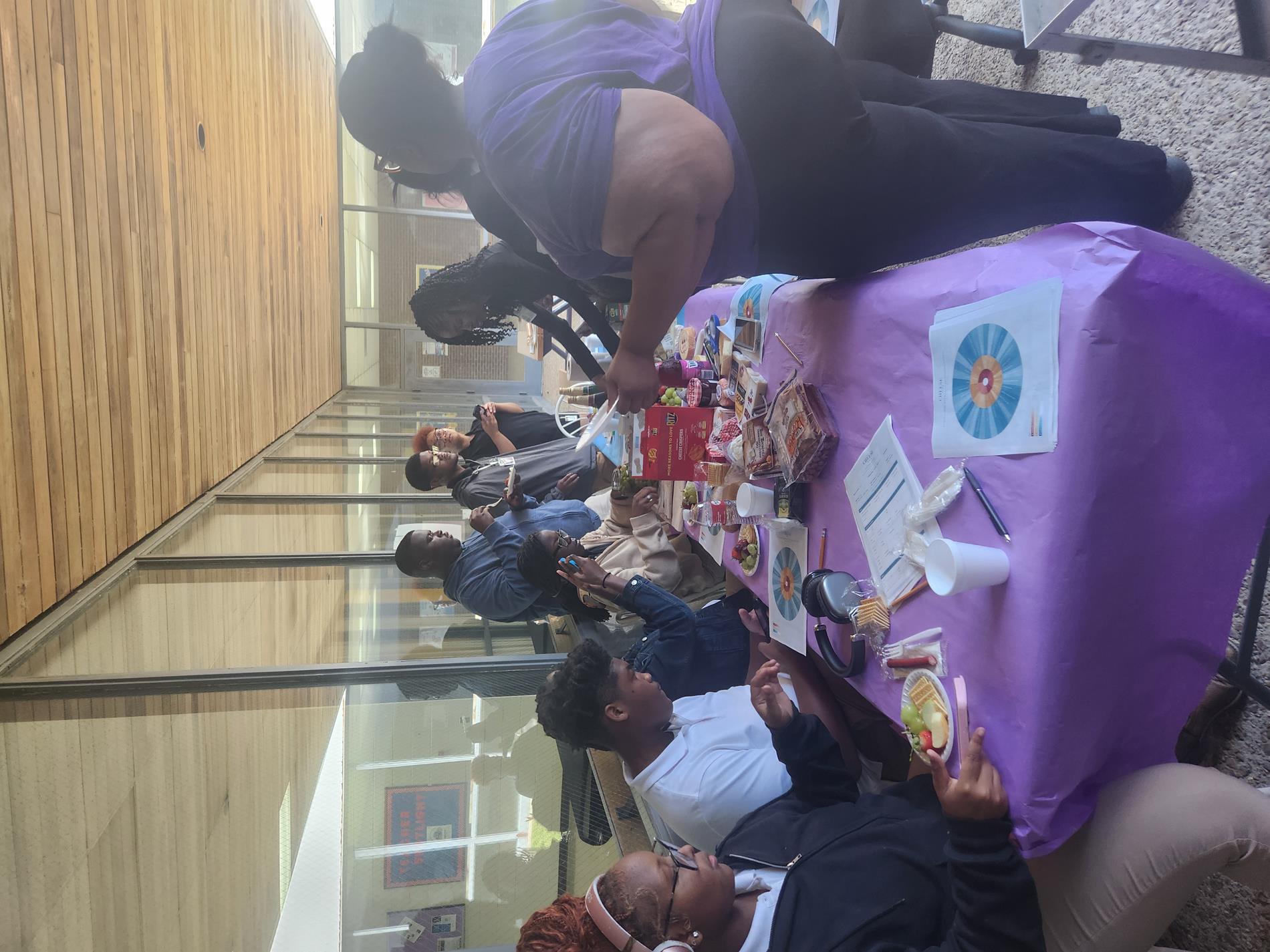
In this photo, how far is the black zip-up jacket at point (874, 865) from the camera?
93 cm

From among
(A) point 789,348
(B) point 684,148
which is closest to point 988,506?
(B) point 684,148

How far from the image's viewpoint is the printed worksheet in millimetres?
1128

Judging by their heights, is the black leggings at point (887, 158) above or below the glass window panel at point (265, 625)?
above

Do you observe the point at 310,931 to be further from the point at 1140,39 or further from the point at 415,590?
the point at 1140,39

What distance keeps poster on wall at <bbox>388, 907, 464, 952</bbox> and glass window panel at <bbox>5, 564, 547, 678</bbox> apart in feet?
2.24

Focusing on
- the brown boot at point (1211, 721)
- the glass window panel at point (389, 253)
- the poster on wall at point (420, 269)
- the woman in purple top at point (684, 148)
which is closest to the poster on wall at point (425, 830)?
the woman in purple top at point (684, 148)

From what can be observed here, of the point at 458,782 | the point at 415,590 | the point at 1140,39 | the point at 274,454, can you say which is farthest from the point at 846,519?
the point at 274,454

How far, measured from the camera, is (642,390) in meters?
1.22

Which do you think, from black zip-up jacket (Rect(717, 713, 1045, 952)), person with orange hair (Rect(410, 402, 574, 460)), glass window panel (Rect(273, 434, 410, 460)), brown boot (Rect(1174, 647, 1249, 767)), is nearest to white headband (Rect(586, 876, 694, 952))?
black zip-up jacket (Rect(717, 713, 1045, 952))

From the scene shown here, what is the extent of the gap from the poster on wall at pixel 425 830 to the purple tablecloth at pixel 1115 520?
101cm

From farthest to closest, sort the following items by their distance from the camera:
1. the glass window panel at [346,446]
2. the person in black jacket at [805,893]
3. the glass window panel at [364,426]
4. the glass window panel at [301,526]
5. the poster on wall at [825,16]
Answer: the glass window panel at [364,426] → the glass window panel at [346,446] → the glass window panel at [301,526] → the poster on wall at [825,16] → the person in black jacket at [805,893]

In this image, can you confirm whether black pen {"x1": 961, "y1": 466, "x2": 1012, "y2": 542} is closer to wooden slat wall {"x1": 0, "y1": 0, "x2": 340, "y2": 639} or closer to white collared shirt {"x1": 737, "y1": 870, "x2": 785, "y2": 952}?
white collared shirt {"x1": 737, "y1": 870, "x2": 785, "y2": 952}

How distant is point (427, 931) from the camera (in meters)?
1.40

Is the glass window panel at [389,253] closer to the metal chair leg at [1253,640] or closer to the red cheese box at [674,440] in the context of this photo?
the red cheese box at [674,440]
